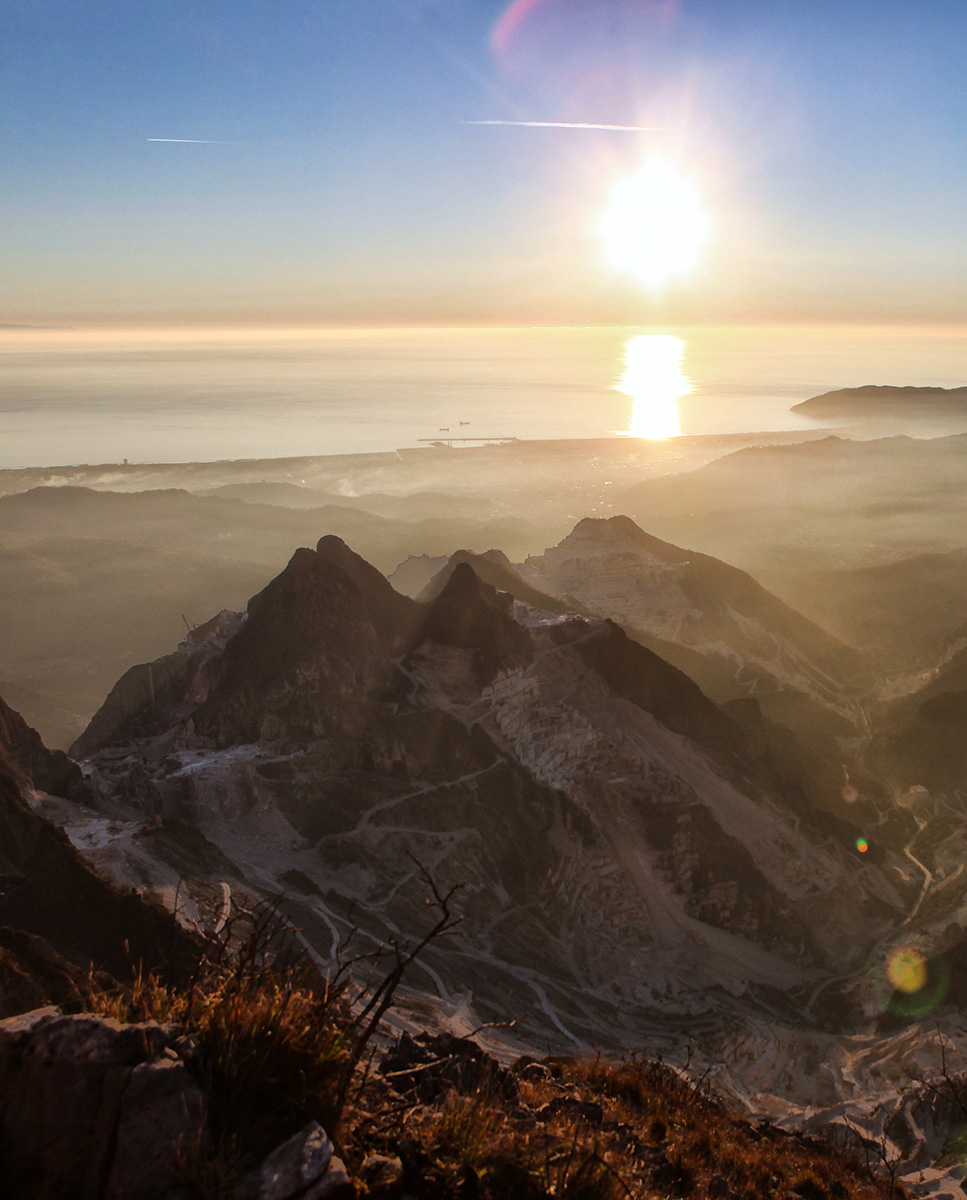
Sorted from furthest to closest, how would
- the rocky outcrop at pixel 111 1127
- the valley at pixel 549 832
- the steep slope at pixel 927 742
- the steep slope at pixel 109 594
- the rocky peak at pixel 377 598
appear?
the steep slope at pixel 109 594 < the steep slope at pixel 927 742 < the rocky peak at pixel 377 598 < the valley at pixel 549 832 < the rocky outcrop at pixel 111 1127

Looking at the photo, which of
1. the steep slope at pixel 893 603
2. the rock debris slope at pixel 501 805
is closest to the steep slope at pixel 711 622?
the steep slope at pixel 893 603

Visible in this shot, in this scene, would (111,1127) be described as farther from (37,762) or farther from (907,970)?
(907,970)

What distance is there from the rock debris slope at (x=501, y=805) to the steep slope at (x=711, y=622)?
25309 millimetres

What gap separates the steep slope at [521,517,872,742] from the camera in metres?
85.8

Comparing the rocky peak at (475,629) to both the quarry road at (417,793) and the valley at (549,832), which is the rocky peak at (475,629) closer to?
the valley at (549,832)

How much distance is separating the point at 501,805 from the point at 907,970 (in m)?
23.4

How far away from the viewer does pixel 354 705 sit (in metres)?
55.2

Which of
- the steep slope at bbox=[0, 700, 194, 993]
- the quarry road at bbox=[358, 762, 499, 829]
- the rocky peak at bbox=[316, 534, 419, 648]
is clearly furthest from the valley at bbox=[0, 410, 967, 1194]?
the steep slope at bbox=[0, 700, 194, 993]

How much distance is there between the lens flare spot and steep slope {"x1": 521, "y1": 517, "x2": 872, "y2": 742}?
32.8 metres

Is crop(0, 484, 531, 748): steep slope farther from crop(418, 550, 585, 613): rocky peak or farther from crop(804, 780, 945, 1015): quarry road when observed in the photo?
crop(804, 780, 945, 1015): quarry road

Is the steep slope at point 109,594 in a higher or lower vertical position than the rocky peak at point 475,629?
lower

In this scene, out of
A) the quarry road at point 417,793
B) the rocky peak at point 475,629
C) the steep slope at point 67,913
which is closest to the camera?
the steep slope at point 67,913

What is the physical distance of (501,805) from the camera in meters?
51.9

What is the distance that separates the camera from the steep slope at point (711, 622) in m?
85.8
